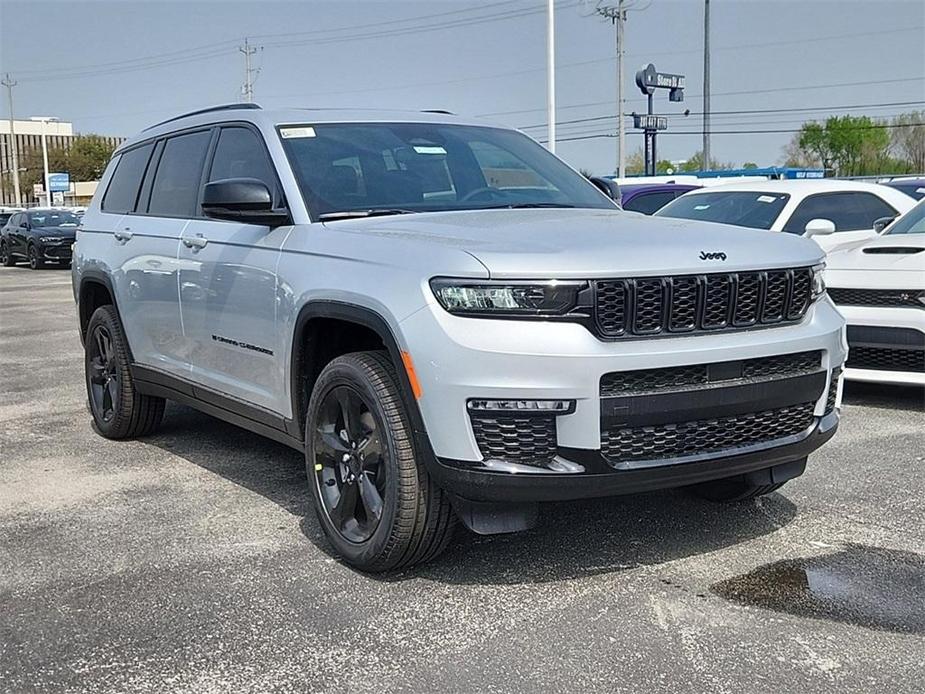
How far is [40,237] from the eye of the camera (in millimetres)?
28141

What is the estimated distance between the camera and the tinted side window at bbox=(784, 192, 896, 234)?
9281mm

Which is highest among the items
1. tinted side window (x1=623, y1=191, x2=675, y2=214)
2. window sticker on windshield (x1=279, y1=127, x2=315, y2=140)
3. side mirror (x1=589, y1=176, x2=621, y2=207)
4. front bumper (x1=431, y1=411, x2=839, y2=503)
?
window sticker on windshield (x1=279, y1=127, x2=315, y2=140)

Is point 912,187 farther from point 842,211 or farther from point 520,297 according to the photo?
point 520,297

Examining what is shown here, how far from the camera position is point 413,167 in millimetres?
5043

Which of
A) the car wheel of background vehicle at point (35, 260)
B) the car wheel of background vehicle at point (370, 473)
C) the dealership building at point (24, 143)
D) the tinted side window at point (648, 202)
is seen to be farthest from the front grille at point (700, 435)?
the dealership building at point (24, 143)

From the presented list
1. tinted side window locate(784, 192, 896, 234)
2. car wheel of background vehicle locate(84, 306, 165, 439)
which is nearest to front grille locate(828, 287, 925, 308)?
tinted side window locate(784, 192, 896, 234)

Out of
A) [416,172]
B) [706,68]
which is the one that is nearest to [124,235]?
[416,172]

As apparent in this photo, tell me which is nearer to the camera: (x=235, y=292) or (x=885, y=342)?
(x=235, y=292)

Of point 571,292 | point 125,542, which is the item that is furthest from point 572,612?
point 125,542

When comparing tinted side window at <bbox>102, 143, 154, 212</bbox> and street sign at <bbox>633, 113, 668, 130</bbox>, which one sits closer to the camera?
tinted side window at <bbox>102, 143, 154, 212</bbox>

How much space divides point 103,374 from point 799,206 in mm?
6002

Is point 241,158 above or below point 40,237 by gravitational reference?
above

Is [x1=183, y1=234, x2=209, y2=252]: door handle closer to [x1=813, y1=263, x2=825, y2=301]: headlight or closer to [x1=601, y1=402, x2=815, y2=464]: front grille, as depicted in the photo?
[x1=601, y1=402, x2=815, y2=464]: front grille

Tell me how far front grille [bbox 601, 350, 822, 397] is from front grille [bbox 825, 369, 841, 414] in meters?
0.21
